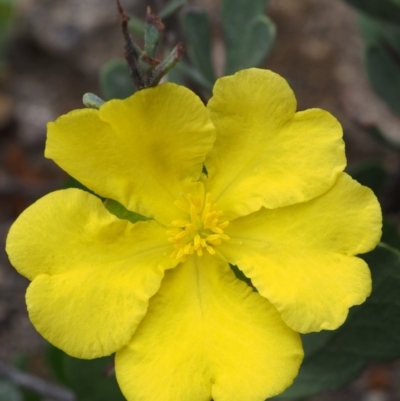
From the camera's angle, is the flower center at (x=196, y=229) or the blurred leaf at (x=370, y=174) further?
the blurred leaf at (x=370, y=174)

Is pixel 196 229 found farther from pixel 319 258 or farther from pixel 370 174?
pixel 370 174

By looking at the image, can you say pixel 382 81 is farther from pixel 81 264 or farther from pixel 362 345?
pixel 81 264

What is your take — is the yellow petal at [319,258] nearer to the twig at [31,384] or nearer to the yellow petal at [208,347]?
the yellow petal at [208,347]

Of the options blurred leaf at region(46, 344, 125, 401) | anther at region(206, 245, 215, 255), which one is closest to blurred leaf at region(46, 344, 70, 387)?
blurred leaf at region(46, 344, 125, 401)

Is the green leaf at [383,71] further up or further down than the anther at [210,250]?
further down

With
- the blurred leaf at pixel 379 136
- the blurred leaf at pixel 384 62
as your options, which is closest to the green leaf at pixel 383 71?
the blurred leaf at pixel 384 62

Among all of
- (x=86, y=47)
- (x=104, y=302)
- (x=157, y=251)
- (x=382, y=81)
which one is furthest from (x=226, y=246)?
(x=86, y=47)

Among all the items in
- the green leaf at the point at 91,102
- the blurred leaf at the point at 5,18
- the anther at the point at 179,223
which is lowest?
the blurred leaf at the point at 5,18
